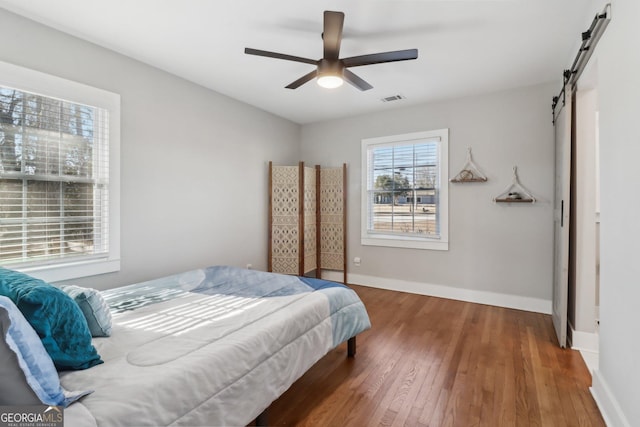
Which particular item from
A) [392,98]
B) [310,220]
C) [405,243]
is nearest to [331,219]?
[310,220]

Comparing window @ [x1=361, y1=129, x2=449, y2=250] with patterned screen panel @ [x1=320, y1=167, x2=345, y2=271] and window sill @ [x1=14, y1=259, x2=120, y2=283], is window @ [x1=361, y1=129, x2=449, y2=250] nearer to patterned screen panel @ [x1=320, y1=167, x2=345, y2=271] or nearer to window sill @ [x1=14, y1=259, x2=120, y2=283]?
patterned screen panel @ [x1=320, y1=167, x2=345, y2=271]

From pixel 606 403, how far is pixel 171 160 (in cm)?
404

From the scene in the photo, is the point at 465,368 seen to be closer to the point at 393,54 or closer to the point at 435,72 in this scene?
the point at 393,54

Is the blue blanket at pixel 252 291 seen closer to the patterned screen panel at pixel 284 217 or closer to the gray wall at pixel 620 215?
the gray wall at pixel 620 215

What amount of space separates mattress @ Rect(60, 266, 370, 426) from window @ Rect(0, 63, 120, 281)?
667 mm

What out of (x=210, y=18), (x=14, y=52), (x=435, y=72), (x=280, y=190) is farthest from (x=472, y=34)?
(x=14, y=52)

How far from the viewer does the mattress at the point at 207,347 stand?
3.76 ft

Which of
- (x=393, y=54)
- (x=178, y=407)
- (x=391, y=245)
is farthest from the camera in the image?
(x=391, y=245)

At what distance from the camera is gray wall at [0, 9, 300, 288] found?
2.55 m

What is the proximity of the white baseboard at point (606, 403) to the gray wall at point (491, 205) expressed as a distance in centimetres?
181

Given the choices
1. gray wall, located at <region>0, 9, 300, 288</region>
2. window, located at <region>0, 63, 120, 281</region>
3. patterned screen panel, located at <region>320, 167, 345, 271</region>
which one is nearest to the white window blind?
window, located at <region>0, 63, 120, 281</region>

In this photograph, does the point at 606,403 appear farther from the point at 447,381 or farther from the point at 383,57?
the point at 383,57

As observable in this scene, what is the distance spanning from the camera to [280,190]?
4.57 metres

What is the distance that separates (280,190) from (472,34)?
9.93ft
